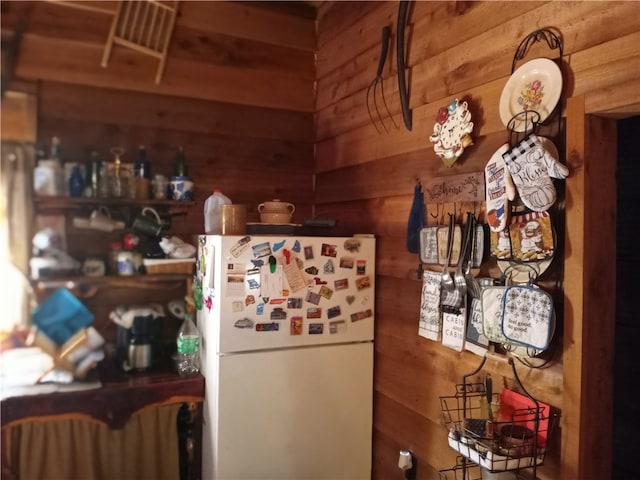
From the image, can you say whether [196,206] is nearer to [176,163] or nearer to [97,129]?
[176,163]

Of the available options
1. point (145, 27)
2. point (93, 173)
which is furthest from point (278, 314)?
point (145, 27)

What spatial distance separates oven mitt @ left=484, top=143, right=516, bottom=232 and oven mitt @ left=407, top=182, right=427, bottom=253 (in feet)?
0.95

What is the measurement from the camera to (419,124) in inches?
59.9

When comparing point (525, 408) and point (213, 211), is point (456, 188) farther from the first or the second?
point (213, 211)

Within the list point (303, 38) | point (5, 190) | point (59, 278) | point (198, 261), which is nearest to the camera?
point (5, 190)

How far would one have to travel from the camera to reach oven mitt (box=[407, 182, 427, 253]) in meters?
1.50

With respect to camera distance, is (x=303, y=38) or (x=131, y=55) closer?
(x=131, y=55)

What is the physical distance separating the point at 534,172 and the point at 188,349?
124 centimetres

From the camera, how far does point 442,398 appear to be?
4.53ft

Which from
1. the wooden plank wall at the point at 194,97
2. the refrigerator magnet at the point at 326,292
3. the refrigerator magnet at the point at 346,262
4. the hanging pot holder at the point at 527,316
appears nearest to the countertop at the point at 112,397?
the wooden plank wall at the point at 194,97

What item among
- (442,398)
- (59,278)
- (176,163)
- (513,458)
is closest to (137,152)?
(176,163)

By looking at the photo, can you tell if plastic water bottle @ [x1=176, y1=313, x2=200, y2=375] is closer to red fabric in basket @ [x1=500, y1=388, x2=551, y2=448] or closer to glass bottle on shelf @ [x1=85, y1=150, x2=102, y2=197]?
glass bottle on shelf @ [x1=85, y1=150, x2=102, y2=197]

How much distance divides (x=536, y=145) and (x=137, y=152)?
1343 millimetres

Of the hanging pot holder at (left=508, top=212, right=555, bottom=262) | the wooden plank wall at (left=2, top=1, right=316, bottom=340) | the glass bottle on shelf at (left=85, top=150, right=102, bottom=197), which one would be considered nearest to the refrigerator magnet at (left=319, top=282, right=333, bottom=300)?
the wooden plank wall at (left=2, top=1, right=316, bottom=340)
